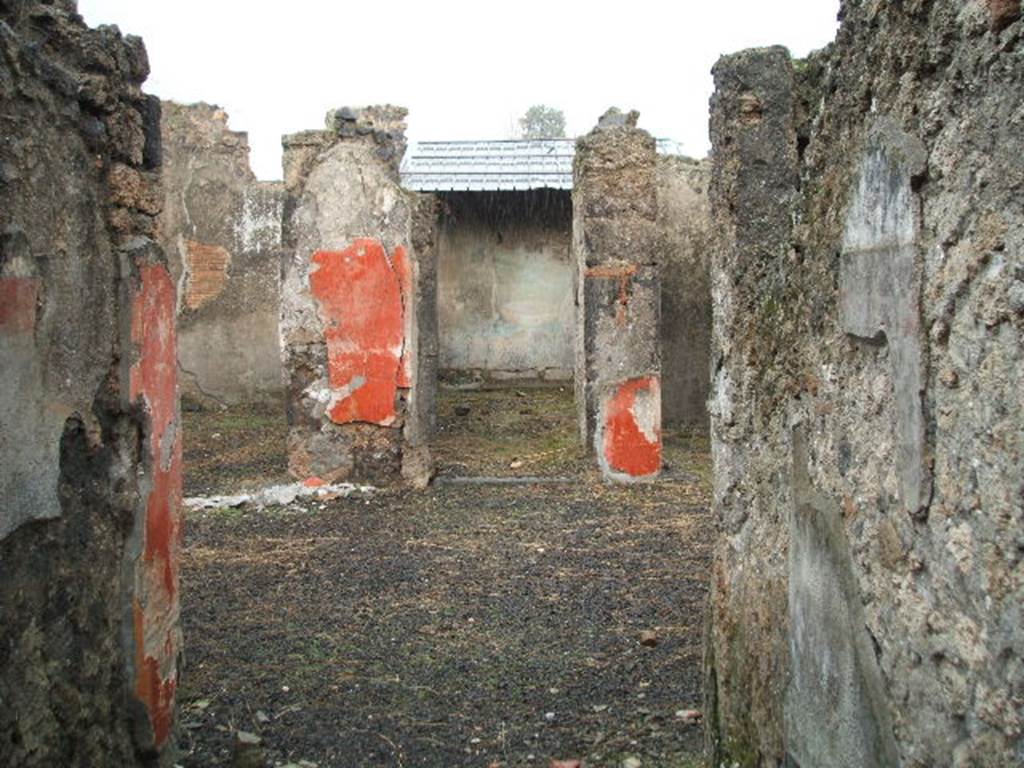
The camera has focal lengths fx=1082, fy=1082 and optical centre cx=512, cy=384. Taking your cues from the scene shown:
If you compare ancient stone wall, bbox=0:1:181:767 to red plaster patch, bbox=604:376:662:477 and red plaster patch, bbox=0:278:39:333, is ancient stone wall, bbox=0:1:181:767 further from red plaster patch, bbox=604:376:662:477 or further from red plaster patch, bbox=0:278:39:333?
red plaster patch, bbox=604:376:662:477

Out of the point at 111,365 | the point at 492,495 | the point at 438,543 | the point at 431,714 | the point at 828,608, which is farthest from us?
the point at 492,495

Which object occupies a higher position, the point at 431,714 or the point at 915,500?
the point at 915,500

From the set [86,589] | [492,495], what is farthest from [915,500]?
[492,495]

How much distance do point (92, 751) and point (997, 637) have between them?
6.58 ft

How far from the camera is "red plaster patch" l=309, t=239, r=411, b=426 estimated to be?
707cm

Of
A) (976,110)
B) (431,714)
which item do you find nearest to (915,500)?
(976,110)

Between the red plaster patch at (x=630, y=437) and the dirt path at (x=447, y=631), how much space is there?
0.62 metres

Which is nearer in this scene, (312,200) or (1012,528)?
(1012,528)

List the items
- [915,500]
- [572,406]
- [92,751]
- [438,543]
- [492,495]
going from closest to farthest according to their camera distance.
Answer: [915,500], [92,751], [438,543], [492,495], [572,406]

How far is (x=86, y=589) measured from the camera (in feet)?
8.30

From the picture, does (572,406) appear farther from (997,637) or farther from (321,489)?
(997,637)

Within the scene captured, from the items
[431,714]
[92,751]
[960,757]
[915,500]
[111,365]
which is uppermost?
[111,365]

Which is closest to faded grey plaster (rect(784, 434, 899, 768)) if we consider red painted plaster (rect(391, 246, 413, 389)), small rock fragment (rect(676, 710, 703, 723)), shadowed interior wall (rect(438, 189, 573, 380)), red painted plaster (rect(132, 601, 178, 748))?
small rock fragment (rect(676, 710, 703, 723))

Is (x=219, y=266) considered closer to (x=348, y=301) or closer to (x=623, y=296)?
(x=348, y=301)
